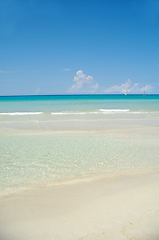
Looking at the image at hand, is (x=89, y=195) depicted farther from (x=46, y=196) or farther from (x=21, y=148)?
(x=21, y=148)

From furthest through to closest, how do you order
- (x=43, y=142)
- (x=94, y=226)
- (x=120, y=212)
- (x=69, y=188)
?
(x=43, y=142) < (x=69, y=188) < (x=120, y=212) < (x=94, y=226)

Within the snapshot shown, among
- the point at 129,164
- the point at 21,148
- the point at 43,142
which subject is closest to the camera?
the point at 129,164

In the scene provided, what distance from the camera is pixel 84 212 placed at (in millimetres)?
3277

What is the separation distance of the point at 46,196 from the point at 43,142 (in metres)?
4.76

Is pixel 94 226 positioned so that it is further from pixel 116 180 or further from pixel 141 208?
pixel 116 180

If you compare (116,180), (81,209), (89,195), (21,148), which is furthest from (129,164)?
(21,148)

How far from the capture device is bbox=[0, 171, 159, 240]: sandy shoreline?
279 cm

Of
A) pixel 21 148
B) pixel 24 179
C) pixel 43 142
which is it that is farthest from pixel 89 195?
pixel 43 142

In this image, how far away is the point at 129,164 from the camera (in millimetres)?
5598

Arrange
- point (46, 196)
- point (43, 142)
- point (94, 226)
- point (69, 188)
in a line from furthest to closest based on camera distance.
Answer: point (43, 142), point (69, 188), point (46, 196), point (94, 226)

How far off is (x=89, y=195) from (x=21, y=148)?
14.3 ft

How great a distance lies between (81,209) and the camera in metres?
3.37

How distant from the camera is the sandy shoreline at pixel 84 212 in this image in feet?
9.14

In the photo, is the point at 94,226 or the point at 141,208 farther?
the point at 141,208
